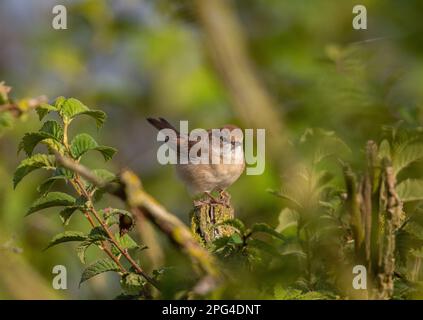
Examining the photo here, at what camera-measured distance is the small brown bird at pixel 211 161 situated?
12.1ft

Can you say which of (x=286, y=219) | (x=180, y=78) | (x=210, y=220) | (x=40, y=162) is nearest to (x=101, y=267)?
(x=40, y=162)

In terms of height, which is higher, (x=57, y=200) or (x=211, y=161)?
(x=211, y=161)

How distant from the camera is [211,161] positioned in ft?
14.5

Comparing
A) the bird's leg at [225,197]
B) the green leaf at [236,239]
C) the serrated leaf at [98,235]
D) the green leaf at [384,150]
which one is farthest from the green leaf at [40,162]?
the bird's leg at [225,197]

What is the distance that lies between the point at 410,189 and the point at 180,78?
1326 mm

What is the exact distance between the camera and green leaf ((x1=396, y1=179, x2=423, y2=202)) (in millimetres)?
1396

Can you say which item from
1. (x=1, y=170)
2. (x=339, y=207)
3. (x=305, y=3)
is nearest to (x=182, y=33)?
(x=305, y=3)

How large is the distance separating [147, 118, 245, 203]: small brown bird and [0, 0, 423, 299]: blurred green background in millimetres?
A: 148

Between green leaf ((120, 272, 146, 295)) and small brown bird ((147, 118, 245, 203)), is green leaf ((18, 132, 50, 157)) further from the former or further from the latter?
small brown bird ((147, 118, 245, 203))

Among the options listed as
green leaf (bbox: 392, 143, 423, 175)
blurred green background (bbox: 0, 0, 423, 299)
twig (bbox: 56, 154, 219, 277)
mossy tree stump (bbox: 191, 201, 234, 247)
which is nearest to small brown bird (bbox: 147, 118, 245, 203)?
blurred green background (bbox: 0, 0, 423, 299)

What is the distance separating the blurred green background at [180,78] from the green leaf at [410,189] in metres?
0.11

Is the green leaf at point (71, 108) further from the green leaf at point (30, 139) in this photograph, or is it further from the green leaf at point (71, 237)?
the green leaf at point (71, 237)

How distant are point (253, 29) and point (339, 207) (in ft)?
4.82

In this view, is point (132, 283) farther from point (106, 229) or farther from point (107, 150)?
point (107, 150)
